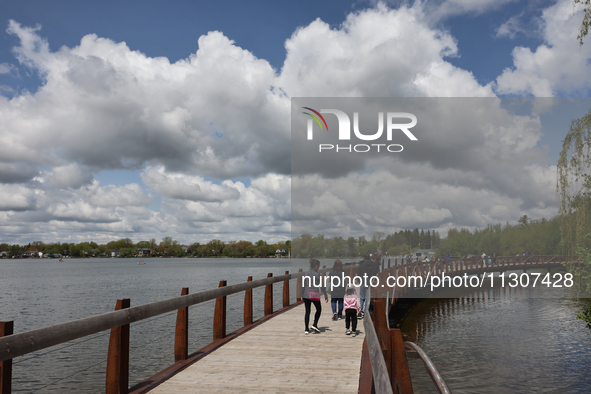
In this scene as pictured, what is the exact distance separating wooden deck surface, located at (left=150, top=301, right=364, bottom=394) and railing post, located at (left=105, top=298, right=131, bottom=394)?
41 cm

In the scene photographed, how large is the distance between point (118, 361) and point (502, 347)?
20.6 meters

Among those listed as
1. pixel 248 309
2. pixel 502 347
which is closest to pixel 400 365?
pixel 248 309

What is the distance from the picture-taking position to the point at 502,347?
21.0 m

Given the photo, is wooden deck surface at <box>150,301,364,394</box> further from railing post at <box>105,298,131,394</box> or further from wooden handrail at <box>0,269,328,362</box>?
wooden handrail at <box>0,269,328,362</box>

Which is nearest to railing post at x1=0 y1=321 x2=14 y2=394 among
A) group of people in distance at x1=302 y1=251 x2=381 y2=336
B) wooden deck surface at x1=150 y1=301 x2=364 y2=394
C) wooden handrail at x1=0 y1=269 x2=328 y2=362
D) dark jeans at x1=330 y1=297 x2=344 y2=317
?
wooden handrail at x1=0 y1=269 x2=328 y2=362

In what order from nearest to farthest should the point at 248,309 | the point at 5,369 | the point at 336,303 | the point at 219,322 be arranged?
the point at 5,369 → the point at 219,322 → the point at 248,309 → the point at 336,303

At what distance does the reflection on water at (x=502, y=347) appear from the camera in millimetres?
15227

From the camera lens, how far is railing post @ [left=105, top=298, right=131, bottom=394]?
508 centimetres

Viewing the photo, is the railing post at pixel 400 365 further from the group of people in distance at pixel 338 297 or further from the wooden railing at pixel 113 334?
the group of people in distance at pixel 338 297

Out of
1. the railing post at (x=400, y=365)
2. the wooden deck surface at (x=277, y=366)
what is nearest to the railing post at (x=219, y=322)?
the wooden deck surface at (x=277, y=366)

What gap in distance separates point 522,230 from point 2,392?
5067 inches

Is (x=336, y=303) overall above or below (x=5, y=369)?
below

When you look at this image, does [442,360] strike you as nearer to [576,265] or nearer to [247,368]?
[576,265]

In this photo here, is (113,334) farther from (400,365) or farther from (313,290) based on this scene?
(313,290)
